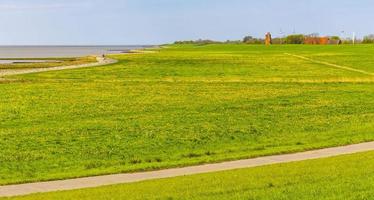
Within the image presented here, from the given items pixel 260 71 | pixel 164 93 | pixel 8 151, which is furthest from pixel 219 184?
pixel 260 71

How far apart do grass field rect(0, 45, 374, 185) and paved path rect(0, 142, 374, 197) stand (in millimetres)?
730

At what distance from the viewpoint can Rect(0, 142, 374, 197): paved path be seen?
1509 cm

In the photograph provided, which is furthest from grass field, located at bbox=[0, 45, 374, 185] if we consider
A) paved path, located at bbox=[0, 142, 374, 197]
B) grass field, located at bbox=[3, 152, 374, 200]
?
grass field, located at bbox=[3, 152, 374, 200]

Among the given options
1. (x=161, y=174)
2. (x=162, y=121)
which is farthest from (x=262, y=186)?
(x=162, y=121)

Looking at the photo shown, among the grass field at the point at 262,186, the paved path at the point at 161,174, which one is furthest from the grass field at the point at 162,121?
the grass field at the point at 262,186

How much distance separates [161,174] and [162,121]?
10.8 m

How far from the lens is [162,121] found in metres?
27.3

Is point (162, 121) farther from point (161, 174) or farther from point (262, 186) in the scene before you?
point (262, 186)

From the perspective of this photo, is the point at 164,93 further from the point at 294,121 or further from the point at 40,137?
the point at 40,137

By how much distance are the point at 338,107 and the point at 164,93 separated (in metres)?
11.6

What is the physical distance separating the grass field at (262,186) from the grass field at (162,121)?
2.94 m

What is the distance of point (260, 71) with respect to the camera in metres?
62.1

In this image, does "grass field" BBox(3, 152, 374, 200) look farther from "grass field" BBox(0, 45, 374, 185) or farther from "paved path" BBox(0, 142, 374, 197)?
"grass field" BBox(0, 45, 374, 185)

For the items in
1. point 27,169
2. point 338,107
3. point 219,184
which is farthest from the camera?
point 338,107
